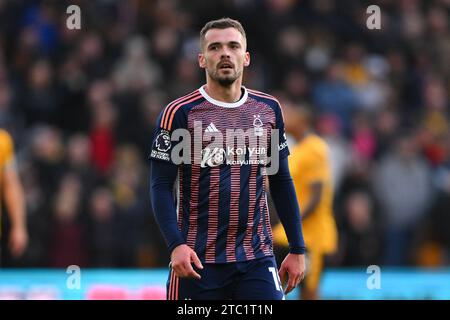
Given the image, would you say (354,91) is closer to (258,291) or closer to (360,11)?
(360,11)

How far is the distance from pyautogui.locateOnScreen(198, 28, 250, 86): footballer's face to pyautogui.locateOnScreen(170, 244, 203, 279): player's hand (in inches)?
36.7

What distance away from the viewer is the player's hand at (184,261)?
227 inches

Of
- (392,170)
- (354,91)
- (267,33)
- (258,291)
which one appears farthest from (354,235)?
(258,291)

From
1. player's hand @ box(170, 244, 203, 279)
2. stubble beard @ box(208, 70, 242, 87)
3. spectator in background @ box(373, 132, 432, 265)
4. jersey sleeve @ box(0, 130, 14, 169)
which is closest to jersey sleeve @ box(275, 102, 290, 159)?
stubble beard @ box(208, 70, 242, 87)

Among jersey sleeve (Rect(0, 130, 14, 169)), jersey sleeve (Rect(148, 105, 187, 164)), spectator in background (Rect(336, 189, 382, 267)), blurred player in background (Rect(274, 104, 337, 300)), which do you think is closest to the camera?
jersey sleeve (Rect(148, 105, 187, 164))

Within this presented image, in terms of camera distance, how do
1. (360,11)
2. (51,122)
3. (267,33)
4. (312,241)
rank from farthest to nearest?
(360,11), (267,33), (51,122), (312,241)

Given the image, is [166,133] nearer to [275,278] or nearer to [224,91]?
[224,91]

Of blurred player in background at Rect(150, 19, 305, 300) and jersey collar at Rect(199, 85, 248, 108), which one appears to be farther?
jersey collar at Rect(199, 85, 248, 108)

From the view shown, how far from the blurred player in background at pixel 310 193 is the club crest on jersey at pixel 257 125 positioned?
342cm

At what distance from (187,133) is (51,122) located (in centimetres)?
785

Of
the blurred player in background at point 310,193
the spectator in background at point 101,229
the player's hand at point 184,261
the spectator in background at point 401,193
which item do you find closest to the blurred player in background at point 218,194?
the player's hand at point 184,261

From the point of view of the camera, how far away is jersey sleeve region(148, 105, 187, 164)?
19.6ft

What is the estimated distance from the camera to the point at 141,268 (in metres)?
13.1

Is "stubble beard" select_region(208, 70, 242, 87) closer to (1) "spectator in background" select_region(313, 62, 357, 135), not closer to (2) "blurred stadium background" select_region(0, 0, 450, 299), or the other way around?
(2) "blurred stadium background" select_region(0, 0, 450, 299)
